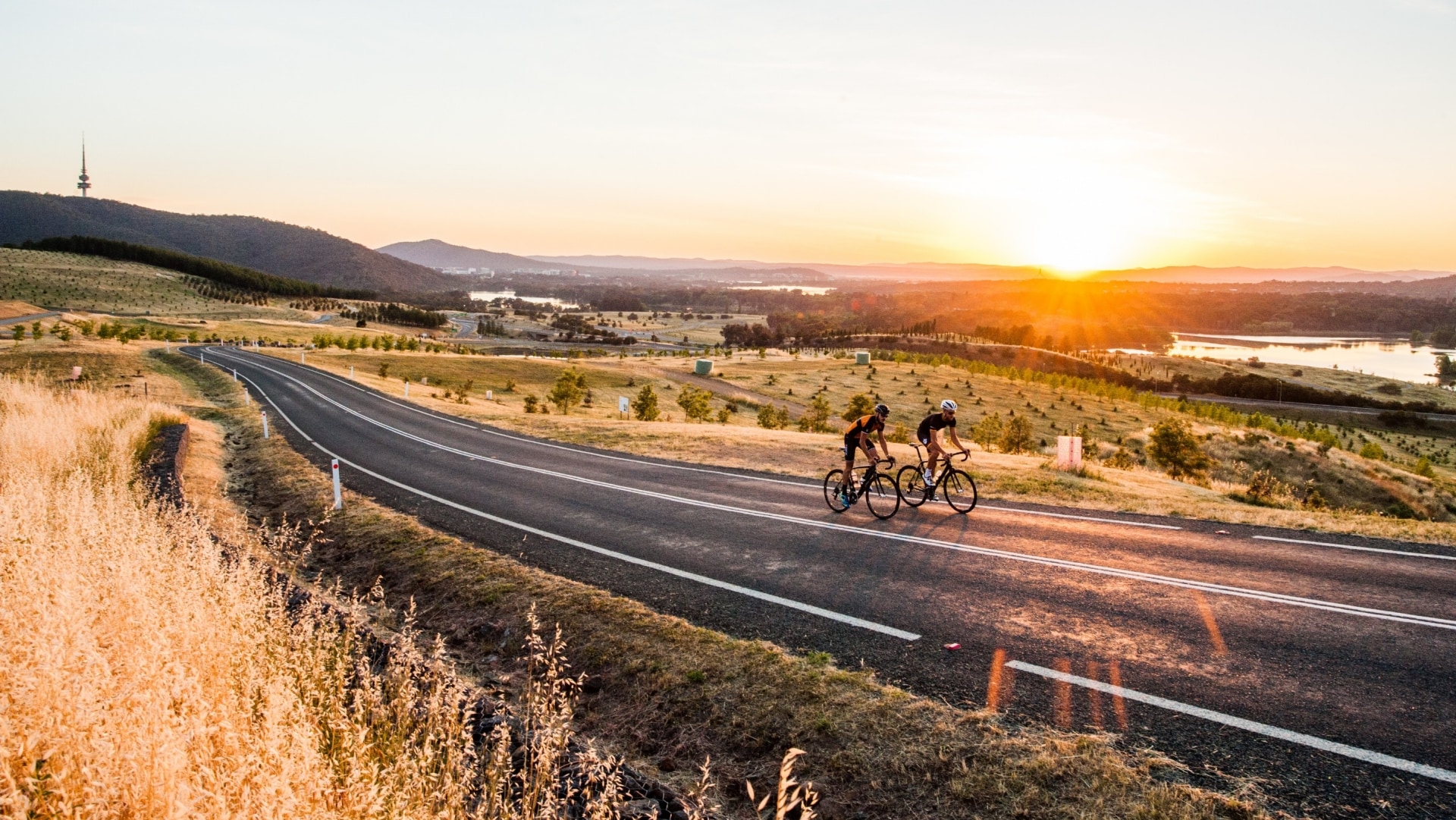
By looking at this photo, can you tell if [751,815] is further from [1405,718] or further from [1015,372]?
[1015,372]

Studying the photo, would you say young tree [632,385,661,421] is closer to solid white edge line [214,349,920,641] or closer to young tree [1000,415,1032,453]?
young tree [1000,415,1032,453]

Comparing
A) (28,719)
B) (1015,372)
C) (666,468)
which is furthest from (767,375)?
(28,719)

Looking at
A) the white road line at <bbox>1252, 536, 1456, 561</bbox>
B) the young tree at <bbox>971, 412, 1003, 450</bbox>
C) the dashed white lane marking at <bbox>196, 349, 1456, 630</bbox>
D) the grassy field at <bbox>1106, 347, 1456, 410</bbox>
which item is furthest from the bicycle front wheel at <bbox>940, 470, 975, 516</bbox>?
the grassy field at <bbox>1106, 347, 1456, 410</bbox>

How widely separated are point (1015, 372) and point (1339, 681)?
4005 inches

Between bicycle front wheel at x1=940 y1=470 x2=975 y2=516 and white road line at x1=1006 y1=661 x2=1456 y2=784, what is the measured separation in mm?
6910

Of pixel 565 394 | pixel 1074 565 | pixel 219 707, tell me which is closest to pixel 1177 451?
pixel 565 394

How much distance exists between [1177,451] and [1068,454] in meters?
30.0

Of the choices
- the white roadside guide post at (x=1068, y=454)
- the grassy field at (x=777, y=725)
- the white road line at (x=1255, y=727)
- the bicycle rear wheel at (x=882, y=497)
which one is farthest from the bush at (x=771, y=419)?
the white road line at (x=1255, y=727)

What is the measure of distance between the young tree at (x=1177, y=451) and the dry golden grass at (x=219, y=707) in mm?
44246

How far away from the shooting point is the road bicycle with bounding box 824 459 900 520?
1420 cm

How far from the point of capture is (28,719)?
4.50 meters

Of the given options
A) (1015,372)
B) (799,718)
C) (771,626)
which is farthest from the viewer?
(1015,372)

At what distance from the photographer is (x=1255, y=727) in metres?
6.18

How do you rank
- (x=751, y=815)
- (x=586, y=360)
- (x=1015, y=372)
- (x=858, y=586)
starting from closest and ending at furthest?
(x=751, y=815) < (x=858, y=586) < (x=586, y=360) < (x=1015, y=372)
